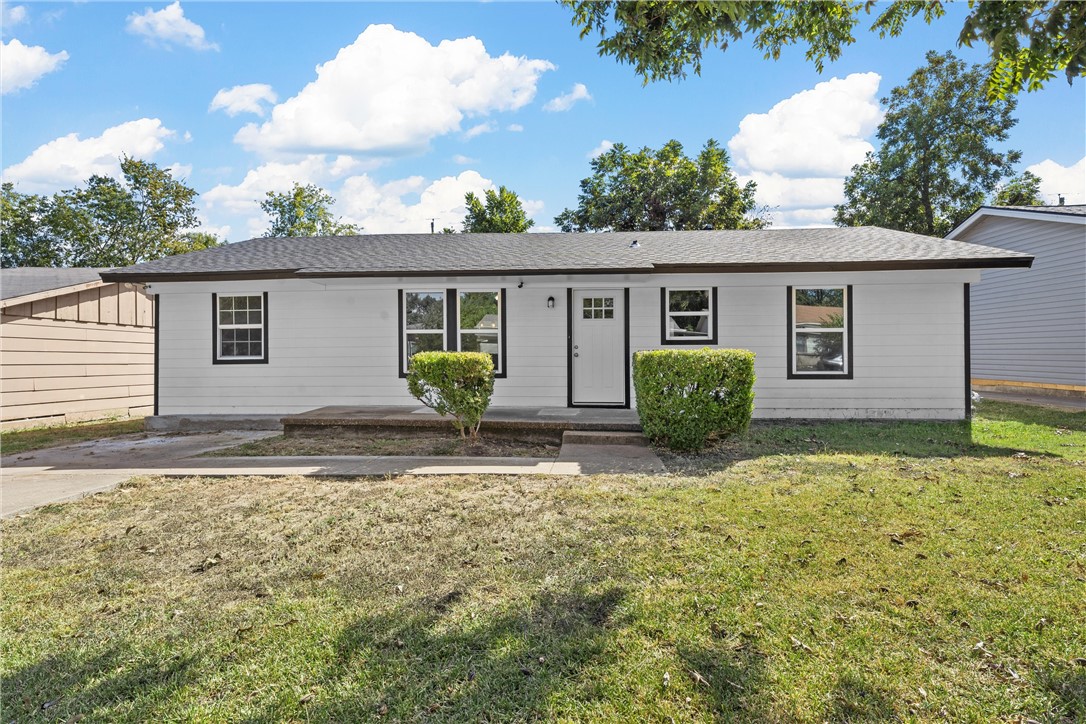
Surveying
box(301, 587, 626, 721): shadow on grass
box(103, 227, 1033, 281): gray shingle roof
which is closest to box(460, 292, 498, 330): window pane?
box(103, 227, 1033, 281): gray shingle roof

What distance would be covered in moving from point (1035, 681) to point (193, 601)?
407 cm

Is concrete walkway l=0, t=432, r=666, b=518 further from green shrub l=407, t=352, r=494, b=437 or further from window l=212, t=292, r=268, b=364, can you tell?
window l=212, t=292, r=268, b=364

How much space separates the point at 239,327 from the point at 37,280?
6940 mm

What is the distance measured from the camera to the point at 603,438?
26.0 feet

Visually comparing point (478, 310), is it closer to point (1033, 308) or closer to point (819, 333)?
point (819, 333)

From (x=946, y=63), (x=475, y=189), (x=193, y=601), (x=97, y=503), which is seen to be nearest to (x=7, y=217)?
(x=475, y=189)

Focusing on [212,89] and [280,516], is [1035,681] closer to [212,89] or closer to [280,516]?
[280,516]

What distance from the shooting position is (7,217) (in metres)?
29.6

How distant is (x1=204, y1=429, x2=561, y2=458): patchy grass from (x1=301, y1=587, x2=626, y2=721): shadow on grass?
14.2ft

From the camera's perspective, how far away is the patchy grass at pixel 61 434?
8.84 metres

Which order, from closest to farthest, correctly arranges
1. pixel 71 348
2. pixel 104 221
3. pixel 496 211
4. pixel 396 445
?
pixel 396 445 → pixel 71 348 → pixel 496 211 → pixel 104 221

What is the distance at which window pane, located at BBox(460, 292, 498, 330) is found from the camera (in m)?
10.5

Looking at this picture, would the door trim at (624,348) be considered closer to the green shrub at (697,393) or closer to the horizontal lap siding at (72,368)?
the green shrub at (697,393)

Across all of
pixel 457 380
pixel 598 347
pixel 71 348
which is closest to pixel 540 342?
pixel 598 347
